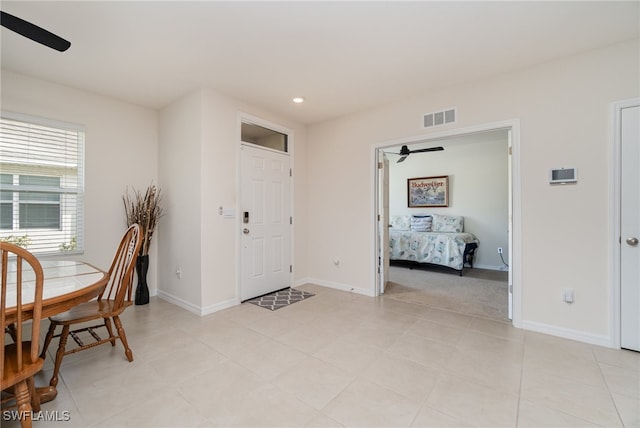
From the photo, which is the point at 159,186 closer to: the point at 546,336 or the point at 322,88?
the point at 322,88

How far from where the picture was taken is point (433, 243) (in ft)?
16.9

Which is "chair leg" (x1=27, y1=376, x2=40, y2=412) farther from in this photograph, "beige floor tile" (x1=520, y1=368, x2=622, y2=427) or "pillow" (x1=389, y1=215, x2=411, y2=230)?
"pillow" (x1=389, y1=215, x2=411, y2=230)

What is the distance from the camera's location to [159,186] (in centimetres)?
372

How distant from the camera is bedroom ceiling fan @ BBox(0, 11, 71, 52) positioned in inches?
56.1

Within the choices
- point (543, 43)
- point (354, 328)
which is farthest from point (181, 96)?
point (543, 43)

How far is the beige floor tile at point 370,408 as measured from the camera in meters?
1.51

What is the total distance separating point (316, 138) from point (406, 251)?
2793 millimetres

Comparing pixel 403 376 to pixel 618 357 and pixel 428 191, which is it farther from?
pixel 428 191

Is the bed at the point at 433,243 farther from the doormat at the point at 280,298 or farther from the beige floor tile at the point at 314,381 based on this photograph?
the beige floor tile at the point at 314,381

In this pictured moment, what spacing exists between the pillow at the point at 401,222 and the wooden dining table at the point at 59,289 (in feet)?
18.5

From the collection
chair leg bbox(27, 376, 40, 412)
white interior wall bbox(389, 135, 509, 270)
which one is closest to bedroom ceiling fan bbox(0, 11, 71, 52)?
chair leg bbox(27, 376, 40, 412)

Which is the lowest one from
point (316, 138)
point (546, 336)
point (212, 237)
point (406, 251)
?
point (546, 336)

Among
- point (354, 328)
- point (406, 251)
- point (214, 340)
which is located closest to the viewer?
point (214, 340)

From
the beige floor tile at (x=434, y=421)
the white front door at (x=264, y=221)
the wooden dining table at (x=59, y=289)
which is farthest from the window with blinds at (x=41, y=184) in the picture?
the beige floor tile at (x=434, y=421)
